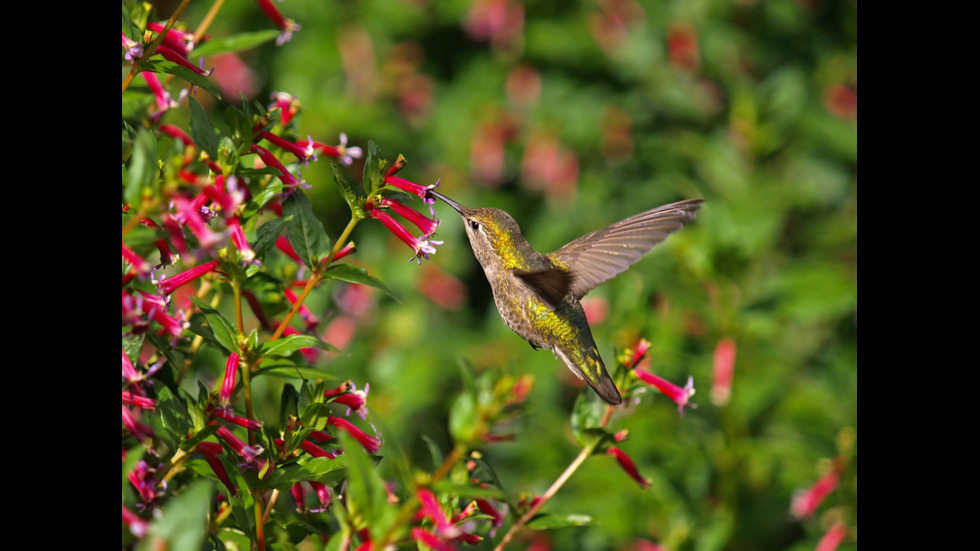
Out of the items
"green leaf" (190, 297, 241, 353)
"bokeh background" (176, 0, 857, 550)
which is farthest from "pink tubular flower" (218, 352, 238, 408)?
"bokeh background" (176, 0, 857, 550)

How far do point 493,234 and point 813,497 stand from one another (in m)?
1.44

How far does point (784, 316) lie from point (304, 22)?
115 inches

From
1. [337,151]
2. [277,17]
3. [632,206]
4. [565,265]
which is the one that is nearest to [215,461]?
[337,151]

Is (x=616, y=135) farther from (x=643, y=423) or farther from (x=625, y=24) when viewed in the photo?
(x=643, y=423)

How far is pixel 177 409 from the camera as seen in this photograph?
121 cm

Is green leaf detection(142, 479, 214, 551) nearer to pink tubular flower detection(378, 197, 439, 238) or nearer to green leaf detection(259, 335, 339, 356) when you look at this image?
green leaf detection(259, 335, 339, 356)

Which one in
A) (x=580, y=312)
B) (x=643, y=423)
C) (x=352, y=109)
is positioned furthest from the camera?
(x=352, y=109)

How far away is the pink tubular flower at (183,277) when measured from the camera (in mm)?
1229

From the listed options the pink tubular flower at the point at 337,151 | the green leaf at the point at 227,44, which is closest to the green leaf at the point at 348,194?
the pink tubular flower at the point at 337,151

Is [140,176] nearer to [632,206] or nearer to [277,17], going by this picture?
[277,17]

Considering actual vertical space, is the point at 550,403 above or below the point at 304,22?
below

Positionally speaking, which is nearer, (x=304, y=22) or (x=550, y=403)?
(x=550, y=403)
